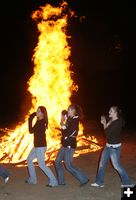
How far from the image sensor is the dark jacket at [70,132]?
9.15 m

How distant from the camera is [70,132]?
9188mm

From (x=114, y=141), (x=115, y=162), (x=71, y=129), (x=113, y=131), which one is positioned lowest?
(x=115, y=162)

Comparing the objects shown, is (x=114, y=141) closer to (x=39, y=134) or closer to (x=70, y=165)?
(x=70, y=165)

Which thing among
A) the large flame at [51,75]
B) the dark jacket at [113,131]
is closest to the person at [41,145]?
the dark jacket at [113,131]

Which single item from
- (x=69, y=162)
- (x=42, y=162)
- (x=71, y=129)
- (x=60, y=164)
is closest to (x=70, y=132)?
(x=71, y=129)

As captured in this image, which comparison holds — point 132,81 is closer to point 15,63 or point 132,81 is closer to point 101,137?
point 15,63

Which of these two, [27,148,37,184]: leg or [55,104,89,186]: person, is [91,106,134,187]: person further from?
[27,148,37,184]: leg

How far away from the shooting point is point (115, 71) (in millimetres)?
37312

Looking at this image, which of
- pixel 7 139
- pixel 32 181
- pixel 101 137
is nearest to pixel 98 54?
pixel 101 137

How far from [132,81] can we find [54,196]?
29413mm

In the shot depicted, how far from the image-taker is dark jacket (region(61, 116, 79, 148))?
30.0ft

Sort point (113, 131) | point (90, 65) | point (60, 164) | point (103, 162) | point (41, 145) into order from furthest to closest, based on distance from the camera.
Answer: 1. point (90, 65)
2. point (60, 164)
3. point (41, 145)
4. point (103, 162)
5. point (113, 131)

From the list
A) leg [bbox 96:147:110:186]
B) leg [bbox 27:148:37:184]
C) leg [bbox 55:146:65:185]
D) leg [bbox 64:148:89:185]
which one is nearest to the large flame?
leg [bbox 27:148:37:184]

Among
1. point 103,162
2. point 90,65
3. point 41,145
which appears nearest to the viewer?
point 103,162
